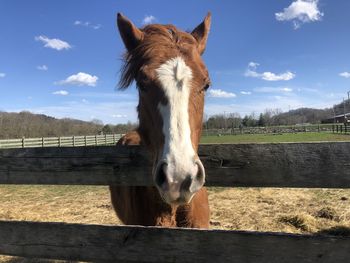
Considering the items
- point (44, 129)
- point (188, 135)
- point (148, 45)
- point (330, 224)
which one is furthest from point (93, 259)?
point (44, 129)

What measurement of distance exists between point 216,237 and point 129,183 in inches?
31.4

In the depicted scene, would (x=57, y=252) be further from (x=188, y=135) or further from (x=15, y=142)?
(x=15, y=142)

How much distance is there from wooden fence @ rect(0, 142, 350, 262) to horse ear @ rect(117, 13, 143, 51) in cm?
98

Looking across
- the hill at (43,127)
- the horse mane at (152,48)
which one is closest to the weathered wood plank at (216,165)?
the horse mane at (152,48)

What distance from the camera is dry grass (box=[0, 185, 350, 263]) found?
688 cm

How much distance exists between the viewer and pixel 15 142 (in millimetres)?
33938

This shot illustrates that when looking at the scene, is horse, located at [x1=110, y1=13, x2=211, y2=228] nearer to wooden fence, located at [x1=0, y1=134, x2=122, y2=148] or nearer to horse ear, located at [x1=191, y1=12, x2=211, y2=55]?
horse ear, located at [x1=191, y1=12, x2=211, y2=55]

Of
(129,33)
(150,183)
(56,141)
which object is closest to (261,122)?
(56,141)

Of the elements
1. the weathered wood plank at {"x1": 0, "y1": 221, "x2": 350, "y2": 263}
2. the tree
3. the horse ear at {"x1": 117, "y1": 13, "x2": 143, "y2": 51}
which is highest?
the tree

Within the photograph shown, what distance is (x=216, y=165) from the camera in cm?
251

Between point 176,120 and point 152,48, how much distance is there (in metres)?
0.80

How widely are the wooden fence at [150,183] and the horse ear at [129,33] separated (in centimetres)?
98

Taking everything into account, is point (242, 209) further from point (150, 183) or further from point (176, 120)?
point (176, 120)

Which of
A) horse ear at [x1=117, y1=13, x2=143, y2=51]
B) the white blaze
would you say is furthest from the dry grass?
the white blaze
